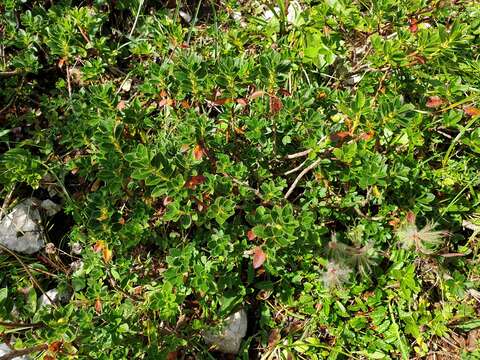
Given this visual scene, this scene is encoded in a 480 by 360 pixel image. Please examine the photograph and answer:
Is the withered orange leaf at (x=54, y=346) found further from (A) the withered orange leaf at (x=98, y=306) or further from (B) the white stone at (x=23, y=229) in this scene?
(B) the white stone at (x=23, y=229)

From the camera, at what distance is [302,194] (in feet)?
9.49

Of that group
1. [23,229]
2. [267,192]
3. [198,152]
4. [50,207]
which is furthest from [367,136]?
[23,229]

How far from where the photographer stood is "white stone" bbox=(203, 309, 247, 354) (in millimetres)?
2785

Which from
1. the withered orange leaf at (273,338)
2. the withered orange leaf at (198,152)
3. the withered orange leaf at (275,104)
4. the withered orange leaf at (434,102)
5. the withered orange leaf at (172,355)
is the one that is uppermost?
the withered orange leaf at (275,104)

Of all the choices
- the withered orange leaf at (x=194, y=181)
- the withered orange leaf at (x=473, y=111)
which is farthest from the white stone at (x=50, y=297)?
the withered orange leaf at (x=473, y=111)

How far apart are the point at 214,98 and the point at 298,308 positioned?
4.35ft

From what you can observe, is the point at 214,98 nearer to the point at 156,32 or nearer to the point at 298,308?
the point at 156,32

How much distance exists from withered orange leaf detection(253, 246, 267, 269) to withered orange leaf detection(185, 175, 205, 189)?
463 mm

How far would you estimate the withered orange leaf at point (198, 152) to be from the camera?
2.62m

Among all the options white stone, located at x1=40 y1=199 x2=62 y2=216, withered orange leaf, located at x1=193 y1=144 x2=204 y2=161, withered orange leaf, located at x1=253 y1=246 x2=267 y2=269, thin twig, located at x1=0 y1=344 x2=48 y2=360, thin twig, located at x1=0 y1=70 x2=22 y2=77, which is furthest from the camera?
thin twig, located at x1=0 y1=70 x2=22 y2=77

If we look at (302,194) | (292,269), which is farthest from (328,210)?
(292,269)

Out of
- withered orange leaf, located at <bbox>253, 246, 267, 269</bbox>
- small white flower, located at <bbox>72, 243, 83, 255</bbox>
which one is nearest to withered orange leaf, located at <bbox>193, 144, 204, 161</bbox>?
withered orange leaf, located at <bbox>253, 246, 267, 269</bbox>

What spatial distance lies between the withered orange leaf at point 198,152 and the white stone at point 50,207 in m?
1.08

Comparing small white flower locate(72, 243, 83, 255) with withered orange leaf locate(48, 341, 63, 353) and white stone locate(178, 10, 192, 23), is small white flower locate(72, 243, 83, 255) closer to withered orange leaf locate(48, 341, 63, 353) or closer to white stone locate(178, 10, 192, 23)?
withered orange leaf locate(48, 341, 63, 353)
